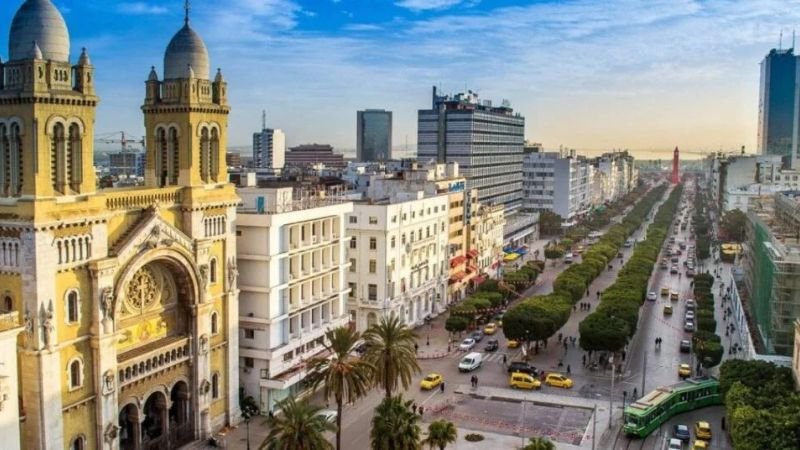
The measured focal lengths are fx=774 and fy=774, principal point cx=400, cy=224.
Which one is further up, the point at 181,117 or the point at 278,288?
the point at 181,117

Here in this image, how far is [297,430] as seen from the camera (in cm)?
4419

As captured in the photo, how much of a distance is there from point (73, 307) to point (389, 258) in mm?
50824

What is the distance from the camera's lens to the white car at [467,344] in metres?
94.6

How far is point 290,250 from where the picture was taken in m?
72.6

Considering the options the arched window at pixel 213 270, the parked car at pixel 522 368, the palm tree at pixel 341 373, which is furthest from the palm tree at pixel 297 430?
the parked car at pixel 522 368

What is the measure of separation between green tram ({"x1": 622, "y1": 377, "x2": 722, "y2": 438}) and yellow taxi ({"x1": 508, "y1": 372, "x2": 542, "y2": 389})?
38.5 ft

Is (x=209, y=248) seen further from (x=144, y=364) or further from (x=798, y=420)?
(x=798, y=420)

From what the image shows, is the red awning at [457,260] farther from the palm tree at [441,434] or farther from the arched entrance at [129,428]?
the palm tree at [441,434]

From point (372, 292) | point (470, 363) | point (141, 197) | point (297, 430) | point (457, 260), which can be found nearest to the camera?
point (297, 430)

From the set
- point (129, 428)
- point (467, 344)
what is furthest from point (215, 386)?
point (467, 344)

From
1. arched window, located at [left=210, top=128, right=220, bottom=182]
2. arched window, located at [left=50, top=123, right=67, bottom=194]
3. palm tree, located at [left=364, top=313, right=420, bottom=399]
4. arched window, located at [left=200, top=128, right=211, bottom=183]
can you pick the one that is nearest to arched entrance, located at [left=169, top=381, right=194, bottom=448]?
palm tree, located at [left=364, top=313, right=420, bottom=399]

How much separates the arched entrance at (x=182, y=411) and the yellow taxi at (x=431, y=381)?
25049 millimetres

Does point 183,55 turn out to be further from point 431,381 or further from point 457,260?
point 457,260

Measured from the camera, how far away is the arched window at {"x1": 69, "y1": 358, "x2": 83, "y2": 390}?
50656 millimetres
